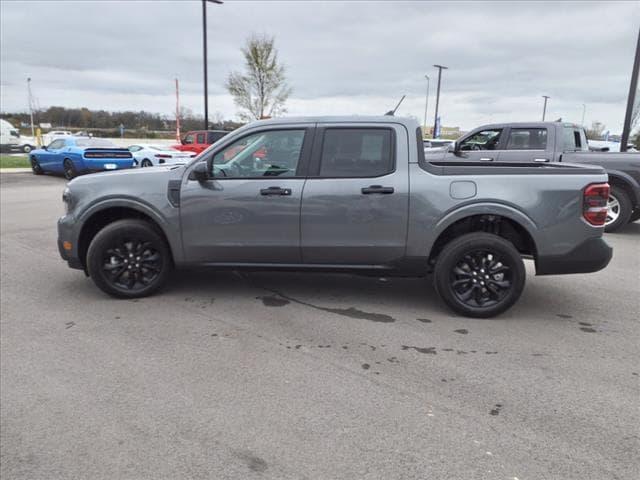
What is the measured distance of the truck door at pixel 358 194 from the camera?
14.9 ft

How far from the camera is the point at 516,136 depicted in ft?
31.8

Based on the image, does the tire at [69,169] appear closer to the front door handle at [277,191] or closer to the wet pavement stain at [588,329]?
the front door handle at [277,191]

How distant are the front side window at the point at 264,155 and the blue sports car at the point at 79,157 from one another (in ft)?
43.5

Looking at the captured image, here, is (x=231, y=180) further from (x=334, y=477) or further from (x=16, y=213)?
(x=16, y=213)

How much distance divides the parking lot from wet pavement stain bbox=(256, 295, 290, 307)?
29 millimetres

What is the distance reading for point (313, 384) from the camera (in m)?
3.35

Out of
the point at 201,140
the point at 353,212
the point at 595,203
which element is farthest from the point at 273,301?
the point at 201,140

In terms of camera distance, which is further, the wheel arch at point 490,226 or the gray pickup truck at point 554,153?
the gray pickup truck at point 554,153

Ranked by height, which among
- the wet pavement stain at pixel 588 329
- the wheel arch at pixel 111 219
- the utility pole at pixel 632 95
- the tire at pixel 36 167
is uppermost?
the utility pole at pixel 632 95

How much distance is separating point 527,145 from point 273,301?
690 cm

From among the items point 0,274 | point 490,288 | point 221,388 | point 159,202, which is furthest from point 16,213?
point 490,288

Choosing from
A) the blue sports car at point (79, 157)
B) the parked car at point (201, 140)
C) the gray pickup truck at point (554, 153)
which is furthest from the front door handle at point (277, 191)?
the parked car at point (201, 140)

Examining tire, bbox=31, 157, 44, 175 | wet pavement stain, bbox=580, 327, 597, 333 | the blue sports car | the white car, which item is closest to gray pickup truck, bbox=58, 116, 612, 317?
wet pavement stain, bbox=580, 327, 597, 333

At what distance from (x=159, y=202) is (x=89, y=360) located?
5.57 feet
